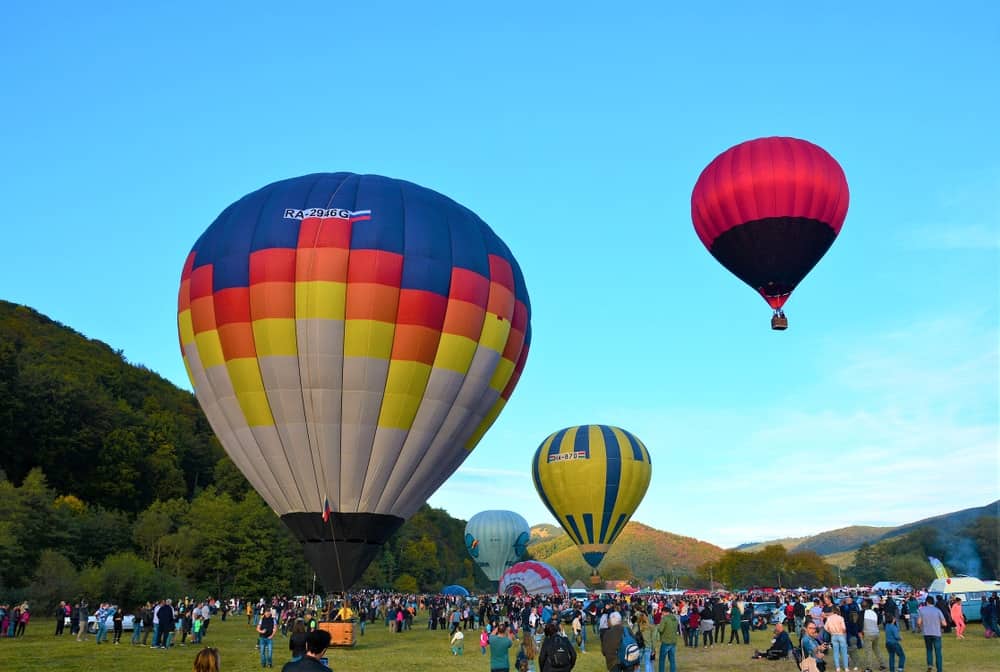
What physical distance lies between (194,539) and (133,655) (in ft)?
124

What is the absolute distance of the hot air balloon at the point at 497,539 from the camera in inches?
2923

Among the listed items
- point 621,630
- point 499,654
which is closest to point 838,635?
point 621,630

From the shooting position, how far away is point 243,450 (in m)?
22.2

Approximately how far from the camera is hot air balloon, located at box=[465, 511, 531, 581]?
74.2m

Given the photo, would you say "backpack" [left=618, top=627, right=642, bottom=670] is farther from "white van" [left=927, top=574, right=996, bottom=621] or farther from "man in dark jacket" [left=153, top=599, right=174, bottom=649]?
"white van" [left=927, top=574, right=996, bottom=621]

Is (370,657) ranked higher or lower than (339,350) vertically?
lower

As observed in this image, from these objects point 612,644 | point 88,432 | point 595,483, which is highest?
point 88,432

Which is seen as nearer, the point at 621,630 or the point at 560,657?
the point at 560,657

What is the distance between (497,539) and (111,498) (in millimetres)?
31357

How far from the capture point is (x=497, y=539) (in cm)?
7419

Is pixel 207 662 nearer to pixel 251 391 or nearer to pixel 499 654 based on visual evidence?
pixel 499 654

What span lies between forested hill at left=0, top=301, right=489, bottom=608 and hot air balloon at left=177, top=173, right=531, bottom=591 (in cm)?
2184

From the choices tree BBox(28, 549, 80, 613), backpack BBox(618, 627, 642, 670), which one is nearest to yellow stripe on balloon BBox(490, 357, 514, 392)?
backpack BBox(618, 627, 642, 670)

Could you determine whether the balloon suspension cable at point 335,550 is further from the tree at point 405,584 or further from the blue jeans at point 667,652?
the tree at point 405,584
